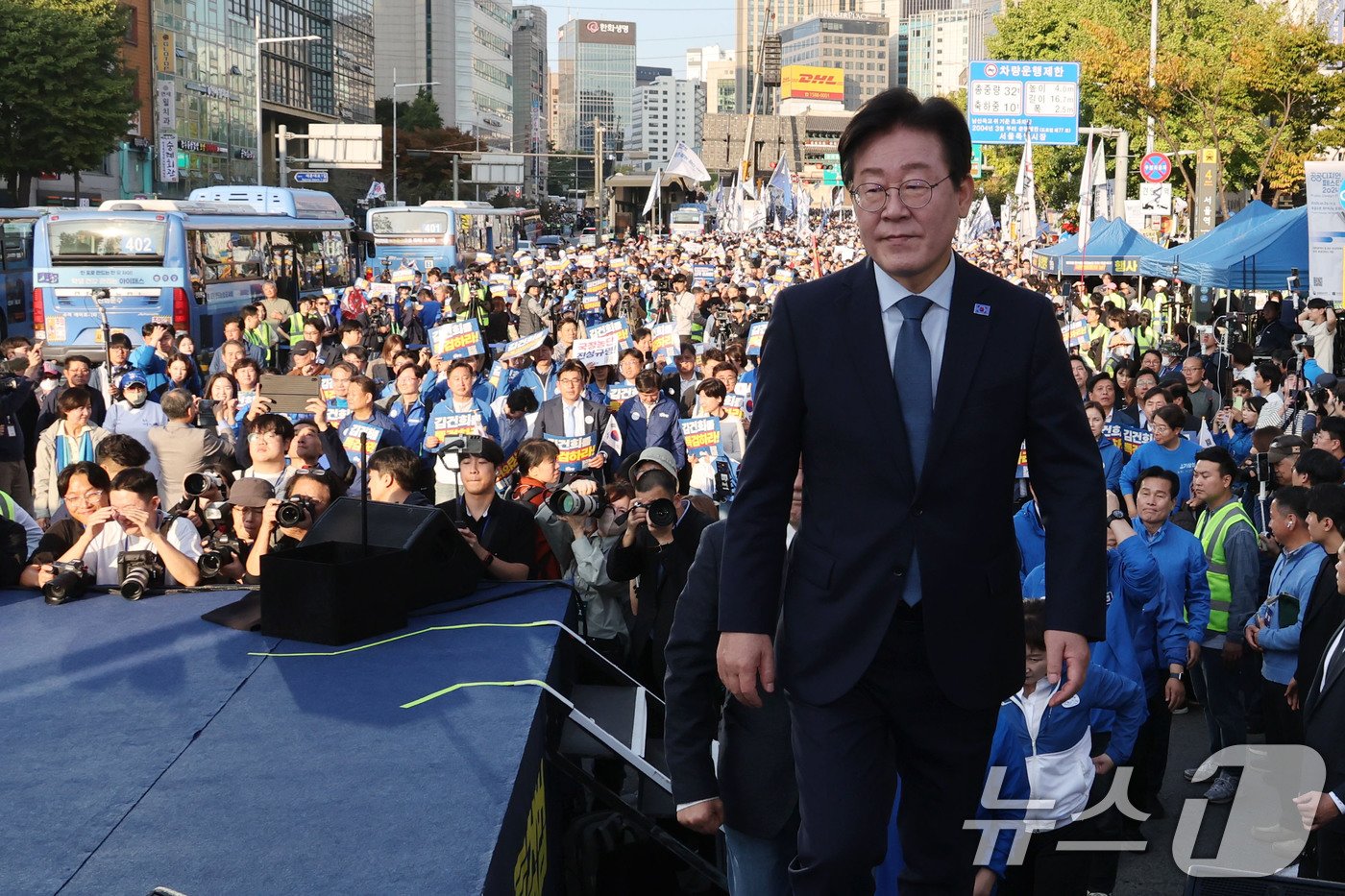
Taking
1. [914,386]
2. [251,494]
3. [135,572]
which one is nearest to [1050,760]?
[914,386]

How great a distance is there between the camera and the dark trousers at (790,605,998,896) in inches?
114

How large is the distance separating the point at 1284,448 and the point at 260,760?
22.4 ft

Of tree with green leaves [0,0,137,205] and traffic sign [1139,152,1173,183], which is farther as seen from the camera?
tree with green leaves [0,0,137,205]

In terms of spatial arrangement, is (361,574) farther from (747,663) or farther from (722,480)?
(722,480)

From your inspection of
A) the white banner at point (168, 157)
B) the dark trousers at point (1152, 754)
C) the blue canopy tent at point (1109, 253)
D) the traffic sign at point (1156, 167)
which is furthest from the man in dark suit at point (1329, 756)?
the white banner at point (168, 157)

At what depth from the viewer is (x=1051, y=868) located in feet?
15.9

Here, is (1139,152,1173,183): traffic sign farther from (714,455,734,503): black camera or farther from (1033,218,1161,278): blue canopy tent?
(714,455,734,503): black camera

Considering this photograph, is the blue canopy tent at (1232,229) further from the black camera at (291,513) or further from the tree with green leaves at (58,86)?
the tree with green leaves at (58,86)

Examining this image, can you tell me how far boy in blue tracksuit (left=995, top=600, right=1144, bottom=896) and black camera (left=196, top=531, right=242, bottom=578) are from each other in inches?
122

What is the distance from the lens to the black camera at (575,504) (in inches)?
259

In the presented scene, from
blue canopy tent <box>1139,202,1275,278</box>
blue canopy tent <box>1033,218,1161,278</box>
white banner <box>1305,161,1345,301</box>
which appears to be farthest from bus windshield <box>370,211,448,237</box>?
white banner <box>1305,161,1345,301</box>

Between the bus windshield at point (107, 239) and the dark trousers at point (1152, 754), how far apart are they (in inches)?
867

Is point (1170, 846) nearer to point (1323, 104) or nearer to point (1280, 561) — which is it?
point (1280, 561)

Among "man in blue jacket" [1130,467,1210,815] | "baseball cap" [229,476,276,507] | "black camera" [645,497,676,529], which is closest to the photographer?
"black camera" [645,497,676,529]
